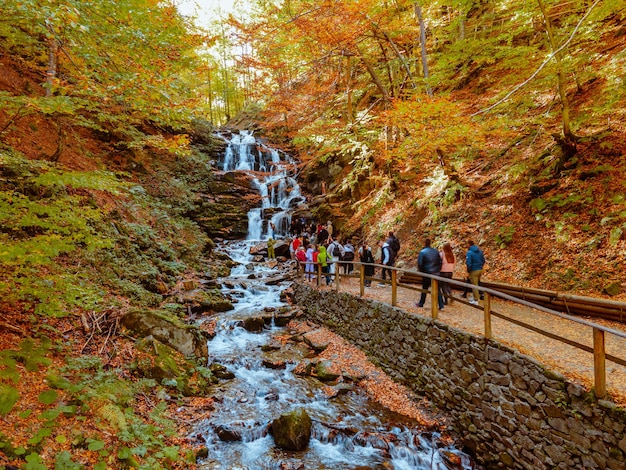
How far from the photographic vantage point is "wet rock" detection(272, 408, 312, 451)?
572 cm

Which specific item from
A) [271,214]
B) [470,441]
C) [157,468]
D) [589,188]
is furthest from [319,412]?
[271,214]

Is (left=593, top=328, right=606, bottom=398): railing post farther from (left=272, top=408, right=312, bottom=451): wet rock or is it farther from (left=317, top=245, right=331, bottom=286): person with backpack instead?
(left=317, top=245, right=331, bottom=286): person with backpack

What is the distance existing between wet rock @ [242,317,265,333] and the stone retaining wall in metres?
4.17

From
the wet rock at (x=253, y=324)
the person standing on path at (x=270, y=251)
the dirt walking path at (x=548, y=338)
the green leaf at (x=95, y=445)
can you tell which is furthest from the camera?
the person standing on path at (x=270, y=251)

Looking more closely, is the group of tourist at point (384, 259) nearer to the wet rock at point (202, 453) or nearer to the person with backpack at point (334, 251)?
the person with backpack at point (334, 251)

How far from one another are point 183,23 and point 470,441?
498 inches

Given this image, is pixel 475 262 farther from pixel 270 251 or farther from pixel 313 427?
pixel 270 251

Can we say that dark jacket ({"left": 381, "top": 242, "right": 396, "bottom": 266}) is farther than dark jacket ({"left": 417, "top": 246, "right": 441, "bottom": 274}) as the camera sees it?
Yes

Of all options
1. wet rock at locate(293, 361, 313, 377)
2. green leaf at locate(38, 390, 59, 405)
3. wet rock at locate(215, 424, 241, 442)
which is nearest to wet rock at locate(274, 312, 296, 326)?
wet rock at locate(293, 361, 313, 377)

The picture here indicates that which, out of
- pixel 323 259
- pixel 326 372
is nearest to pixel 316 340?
pixel 326 372

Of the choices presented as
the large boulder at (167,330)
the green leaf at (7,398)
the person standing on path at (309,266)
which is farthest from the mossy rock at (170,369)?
the person standing on path at (309,266)

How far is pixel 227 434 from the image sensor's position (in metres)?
5.75

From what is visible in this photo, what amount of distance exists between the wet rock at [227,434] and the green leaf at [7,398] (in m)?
3.09

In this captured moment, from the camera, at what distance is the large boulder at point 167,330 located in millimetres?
7219
